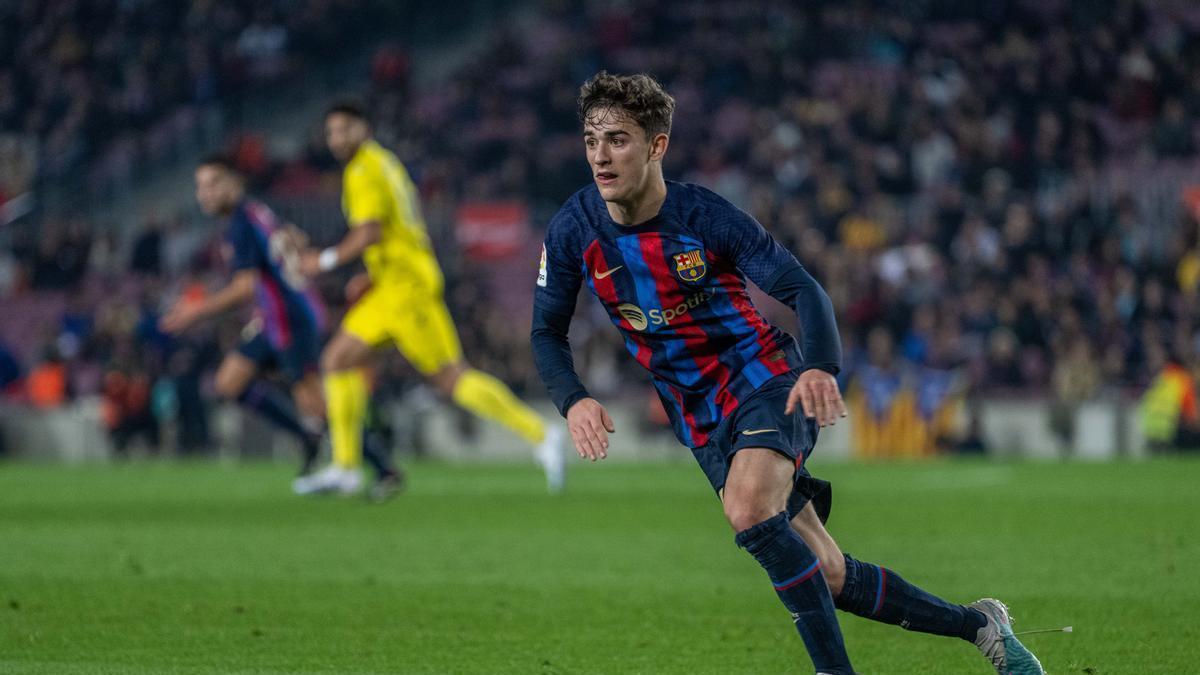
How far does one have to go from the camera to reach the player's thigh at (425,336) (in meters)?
12.5

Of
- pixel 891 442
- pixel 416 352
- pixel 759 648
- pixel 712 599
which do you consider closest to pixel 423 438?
pixel 891 442

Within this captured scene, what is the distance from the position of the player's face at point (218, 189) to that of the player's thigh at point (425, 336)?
1531 mm

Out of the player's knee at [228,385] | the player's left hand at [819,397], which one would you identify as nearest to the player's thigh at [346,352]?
the player's knee at [228,385]

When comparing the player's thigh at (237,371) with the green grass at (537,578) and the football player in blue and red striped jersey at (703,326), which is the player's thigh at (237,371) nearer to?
the green grass at (537,578)

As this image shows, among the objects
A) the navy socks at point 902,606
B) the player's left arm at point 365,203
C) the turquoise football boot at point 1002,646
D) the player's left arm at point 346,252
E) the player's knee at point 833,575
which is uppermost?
the player's left arm at point 365,203

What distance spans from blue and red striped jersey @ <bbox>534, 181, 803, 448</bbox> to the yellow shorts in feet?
24.5

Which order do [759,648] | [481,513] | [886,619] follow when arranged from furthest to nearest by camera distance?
[481,513], [759,648], [886,619]

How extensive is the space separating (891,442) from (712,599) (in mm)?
13693

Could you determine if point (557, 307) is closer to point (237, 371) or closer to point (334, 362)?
point (334, 362)

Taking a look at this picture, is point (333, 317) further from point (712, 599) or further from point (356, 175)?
point (712, 599)

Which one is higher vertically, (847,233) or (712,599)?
(847,233)

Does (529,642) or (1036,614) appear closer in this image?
(529,642)

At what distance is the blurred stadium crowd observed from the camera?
21000 mm

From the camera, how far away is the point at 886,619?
494 centimetres
